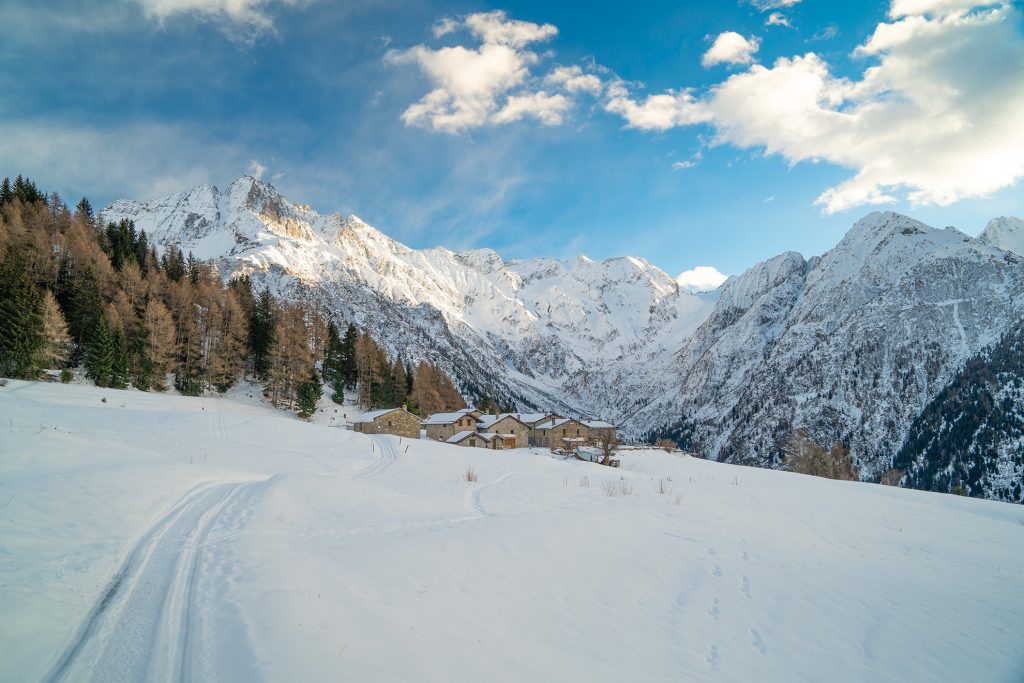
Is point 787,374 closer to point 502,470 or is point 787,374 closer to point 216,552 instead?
point 502,470

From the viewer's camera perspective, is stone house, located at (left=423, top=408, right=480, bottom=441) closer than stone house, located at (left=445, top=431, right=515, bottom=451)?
No

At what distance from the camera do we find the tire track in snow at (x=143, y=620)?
5301mm

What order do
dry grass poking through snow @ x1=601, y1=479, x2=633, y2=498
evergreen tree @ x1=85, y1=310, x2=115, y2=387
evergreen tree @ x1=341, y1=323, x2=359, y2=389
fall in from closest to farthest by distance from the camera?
dry grass poking through snow @ x1=601, y1=479, x2=633, y2=498 → evergreen tree @ x1=85, y1=310, x2=115, y2=387 → evergreen tree @ x1=341, y1=323, x2=359, y2=389

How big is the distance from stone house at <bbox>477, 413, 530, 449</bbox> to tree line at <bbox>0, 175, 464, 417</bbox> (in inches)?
534

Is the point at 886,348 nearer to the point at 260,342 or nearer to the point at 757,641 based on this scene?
the point at 260,342

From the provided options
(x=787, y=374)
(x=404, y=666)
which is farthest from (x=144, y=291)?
(x=787, y=374)

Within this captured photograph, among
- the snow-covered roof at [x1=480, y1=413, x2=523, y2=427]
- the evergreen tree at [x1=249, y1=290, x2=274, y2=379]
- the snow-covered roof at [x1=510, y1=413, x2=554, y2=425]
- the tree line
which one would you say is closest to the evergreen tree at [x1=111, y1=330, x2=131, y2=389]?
the tree line

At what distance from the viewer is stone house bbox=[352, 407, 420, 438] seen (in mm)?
56188

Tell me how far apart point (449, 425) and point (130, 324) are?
39795 millimetres

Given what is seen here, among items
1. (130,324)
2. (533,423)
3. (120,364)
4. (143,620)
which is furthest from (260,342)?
(143,620)

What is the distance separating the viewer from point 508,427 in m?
74.4

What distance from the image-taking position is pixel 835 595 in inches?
396

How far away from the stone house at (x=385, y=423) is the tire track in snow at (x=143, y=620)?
153 ft

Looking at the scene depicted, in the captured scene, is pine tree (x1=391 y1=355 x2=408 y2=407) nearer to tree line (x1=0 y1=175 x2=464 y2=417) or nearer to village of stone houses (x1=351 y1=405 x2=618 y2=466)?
tree line (x1=0 y1=175 x2=464 y2=417)
